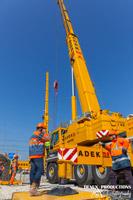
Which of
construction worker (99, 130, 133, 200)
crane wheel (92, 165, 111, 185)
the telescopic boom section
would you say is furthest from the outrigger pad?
the telescopic boom section

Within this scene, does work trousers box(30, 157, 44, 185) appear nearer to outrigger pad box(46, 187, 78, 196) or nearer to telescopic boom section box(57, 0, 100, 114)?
outrigger pad box(46, 187, 78, 196)

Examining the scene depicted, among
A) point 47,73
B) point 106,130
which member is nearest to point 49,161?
point 106,130

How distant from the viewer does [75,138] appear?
8383mm

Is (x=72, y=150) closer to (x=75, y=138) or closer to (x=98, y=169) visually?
(x=98, y=169)

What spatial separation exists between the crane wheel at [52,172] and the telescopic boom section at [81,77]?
3.52 metres

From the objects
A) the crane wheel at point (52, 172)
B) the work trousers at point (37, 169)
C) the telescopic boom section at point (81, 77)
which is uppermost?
the telescopic boom section at point (81, 77)

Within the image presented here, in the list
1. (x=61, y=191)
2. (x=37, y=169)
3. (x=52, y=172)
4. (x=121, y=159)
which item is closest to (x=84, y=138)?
(x=121, y=159)

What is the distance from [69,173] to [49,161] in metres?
2.61

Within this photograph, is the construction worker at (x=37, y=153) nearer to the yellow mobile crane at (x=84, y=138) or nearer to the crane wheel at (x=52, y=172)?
the yellow mobile crane at (x=84, y=138)

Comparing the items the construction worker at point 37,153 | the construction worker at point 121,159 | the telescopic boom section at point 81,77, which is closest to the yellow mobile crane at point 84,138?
the telescopic boom section at point 81,77

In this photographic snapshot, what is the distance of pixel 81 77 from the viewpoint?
10766 mm

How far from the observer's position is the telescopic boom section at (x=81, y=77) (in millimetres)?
9867

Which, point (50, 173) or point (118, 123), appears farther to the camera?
point (50, 173)

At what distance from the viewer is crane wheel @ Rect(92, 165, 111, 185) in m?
6.35
